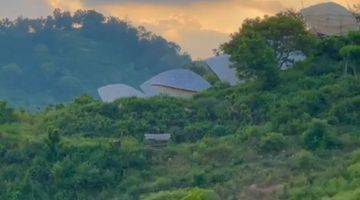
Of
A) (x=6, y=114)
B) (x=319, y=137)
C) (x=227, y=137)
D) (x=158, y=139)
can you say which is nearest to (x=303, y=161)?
(x=319, y=137)

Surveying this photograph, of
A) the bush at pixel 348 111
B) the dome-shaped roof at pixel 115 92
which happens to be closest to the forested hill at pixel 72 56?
the dome-shaped roof at pixel 115 92

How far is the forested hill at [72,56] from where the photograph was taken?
71.0 m

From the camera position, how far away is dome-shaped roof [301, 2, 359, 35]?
143 feet

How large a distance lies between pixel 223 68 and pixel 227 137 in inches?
405

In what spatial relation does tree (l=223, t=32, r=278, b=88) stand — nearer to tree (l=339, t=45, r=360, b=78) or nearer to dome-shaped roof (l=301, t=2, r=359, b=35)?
tree (l=339, t=45, r=360, b=78)

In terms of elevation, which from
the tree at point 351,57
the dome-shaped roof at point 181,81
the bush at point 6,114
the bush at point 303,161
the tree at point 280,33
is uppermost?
the tree at point 280,33

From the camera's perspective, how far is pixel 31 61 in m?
73.5

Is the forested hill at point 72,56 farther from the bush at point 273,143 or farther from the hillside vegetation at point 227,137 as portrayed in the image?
the bush at point 273,143

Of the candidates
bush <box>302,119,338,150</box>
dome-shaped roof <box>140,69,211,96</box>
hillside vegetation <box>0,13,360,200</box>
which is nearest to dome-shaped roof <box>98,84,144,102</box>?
dome-shaped roof <box>140,69,211,96</box>

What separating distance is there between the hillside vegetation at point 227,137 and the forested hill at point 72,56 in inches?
1139

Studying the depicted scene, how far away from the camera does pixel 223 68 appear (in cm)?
4566

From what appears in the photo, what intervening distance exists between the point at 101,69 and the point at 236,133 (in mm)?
41222

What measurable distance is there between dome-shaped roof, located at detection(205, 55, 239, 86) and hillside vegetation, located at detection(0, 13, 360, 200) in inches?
123

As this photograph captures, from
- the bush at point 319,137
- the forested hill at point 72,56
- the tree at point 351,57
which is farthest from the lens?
the forested hill at point 72,56
